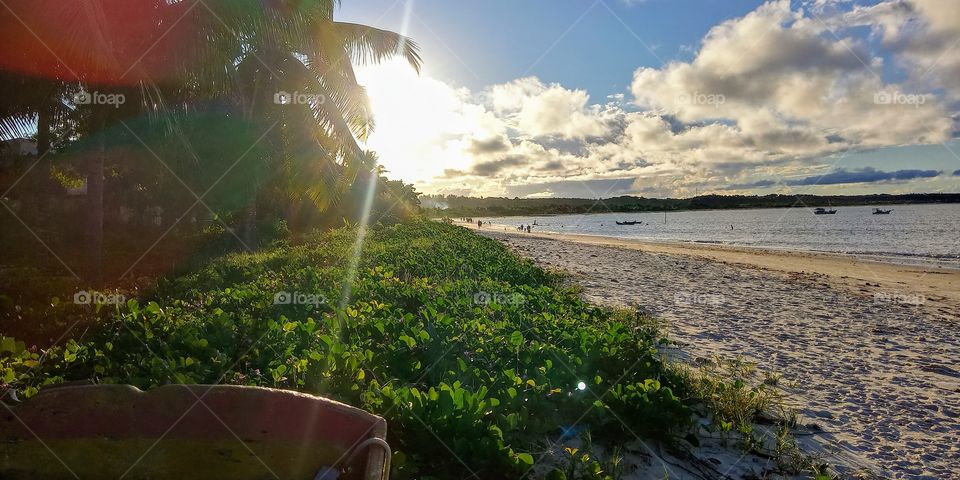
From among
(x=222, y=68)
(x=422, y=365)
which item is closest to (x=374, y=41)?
(x=222, y=68)

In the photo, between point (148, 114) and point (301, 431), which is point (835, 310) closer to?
point (301, 431)

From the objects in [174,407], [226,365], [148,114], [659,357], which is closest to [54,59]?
[148,114]

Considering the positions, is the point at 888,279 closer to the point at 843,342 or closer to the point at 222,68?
the point at 843,342

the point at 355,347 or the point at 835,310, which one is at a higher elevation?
the point at 355,347

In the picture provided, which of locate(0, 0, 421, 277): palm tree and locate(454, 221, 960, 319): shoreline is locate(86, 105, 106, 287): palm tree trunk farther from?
locate(454, 221, 960, 319): shoreline

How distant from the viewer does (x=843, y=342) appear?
761 centimetres

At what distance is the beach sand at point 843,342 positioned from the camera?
14.3 ft

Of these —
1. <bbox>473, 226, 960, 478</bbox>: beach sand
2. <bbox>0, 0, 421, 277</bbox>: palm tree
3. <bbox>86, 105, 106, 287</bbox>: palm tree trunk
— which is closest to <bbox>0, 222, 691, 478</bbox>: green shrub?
<bbox>473, 226, 960, 478</bbox>: beach sand

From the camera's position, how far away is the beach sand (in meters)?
4.35

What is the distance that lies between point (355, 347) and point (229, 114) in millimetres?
13583

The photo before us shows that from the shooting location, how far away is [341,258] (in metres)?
13.2

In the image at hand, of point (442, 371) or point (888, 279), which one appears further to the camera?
point (888, 279)

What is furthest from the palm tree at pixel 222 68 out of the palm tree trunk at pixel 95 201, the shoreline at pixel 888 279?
the shoreline at pixel 888 279

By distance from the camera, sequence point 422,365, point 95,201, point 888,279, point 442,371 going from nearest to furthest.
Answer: point 442,371
point 422,365
point 95,201
point 888,279
